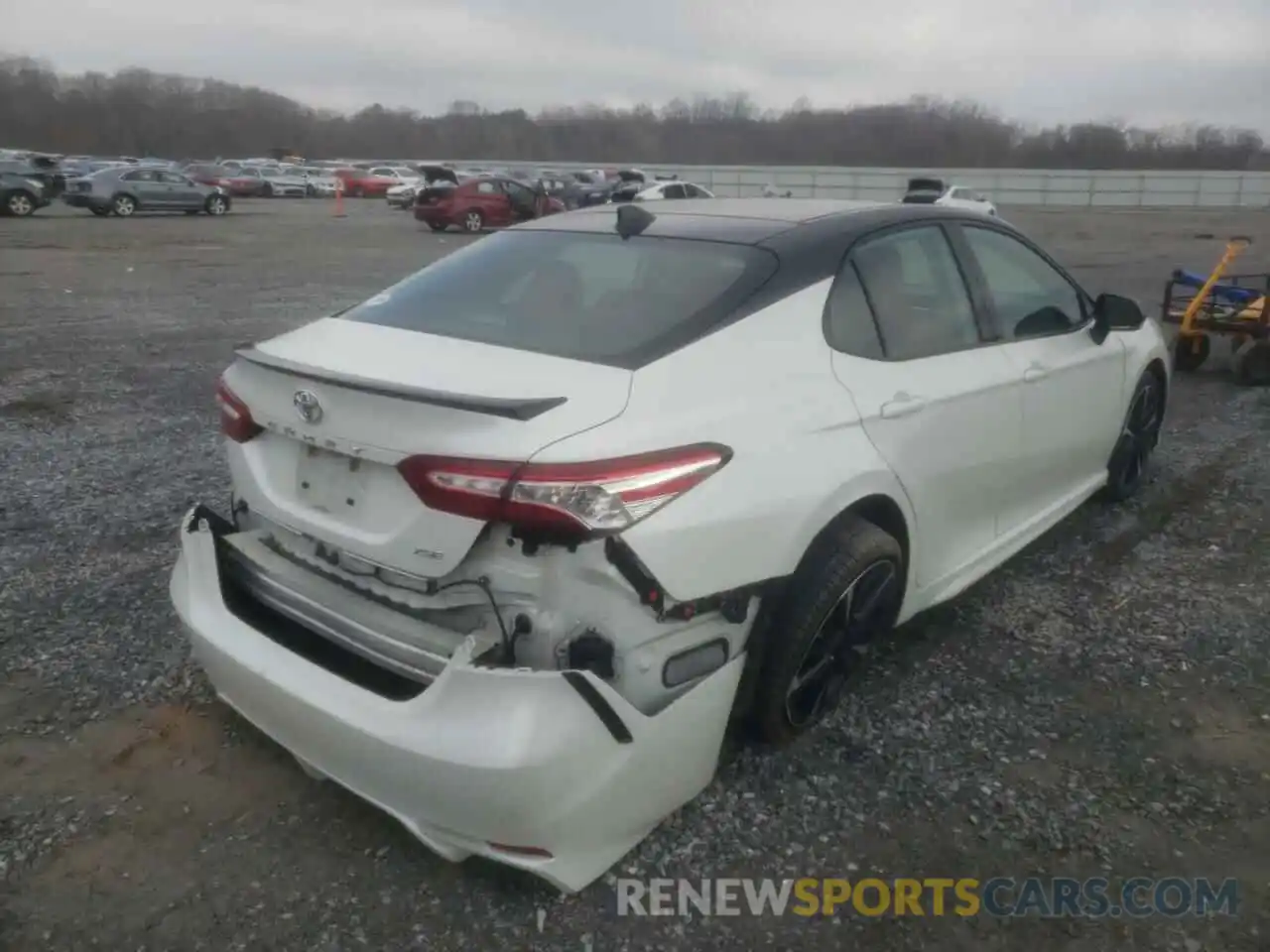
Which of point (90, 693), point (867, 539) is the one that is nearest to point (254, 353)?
Answer: point (90, 693)

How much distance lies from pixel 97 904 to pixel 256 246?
19684 mm

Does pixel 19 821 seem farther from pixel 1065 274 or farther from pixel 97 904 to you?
pixel 1065 274

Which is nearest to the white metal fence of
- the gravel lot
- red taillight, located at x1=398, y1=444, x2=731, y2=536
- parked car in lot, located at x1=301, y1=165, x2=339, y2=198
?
parked car in lot, located at x1=301, y1=165, x2=339, y2=198

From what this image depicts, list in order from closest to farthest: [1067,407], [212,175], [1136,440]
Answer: [1067,407] → [1136,440] → [212,175]

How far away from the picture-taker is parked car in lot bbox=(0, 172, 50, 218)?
25.3 m

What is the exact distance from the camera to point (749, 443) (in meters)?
2.52

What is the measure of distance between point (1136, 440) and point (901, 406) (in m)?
2.73

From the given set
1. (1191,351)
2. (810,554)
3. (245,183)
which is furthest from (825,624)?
(245,183)

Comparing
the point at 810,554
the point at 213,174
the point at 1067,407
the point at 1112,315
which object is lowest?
the point at 810,554

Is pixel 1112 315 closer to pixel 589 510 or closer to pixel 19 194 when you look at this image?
pixel 589 510

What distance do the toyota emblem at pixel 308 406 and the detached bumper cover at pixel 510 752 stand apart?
2.00 feet

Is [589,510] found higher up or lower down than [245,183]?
lower down

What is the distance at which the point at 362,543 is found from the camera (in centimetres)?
243

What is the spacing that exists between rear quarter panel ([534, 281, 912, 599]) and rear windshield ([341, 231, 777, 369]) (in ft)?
0.41
